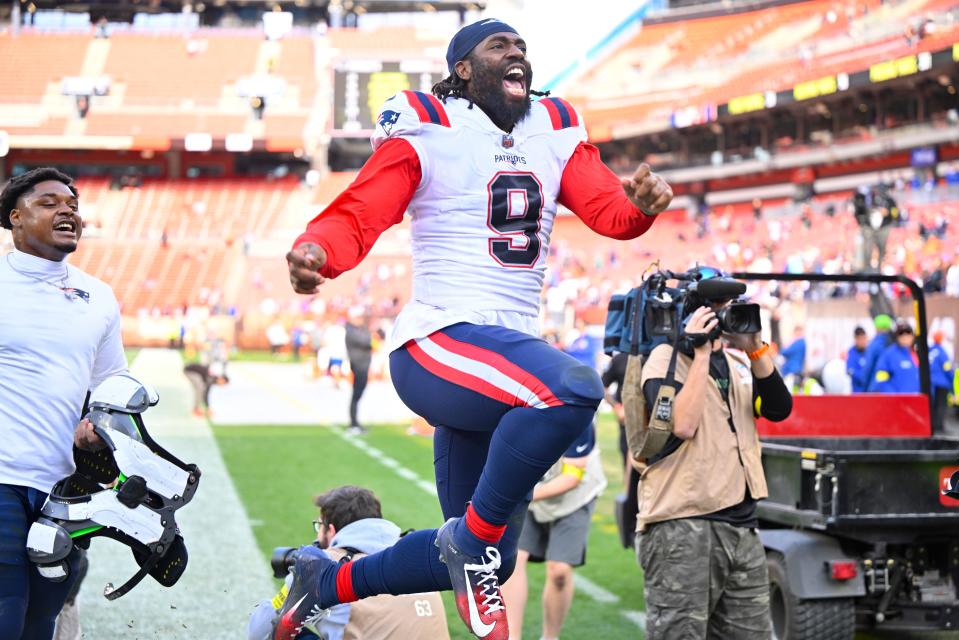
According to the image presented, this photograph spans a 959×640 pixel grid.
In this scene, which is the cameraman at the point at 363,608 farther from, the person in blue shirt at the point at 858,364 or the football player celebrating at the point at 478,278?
the person in blue shirt at the point at 858,364

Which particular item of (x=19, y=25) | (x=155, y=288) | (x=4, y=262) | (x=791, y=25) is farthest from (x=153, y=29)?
(x=4, y=262)

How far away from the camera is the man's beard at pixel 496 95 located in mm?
3379

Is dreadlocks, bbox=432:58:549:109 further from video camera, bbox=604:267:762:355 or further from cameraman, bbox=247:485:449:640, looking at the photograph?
cameraman, bbox=247:485:449:640

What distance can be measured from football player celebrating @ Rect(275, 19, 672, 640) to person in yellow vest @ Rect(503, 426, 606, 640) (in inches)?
103

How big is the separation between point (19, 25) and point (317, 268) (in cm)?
5783

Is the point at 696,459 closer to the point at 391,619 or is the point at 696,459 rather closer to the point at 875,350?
the point at 391,619

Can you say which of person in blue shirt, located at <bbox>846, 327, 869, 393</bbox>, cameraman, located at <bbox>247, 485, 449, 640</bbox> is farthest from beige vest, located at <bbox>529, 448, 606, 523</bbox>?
person in blue shirt, located at <bbox>846, 327, 869, 393</bbox>

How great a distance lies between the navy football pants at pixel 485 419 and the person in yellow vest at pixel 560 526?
265cm

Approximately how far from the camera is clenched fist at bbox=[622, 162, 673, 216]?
10.2ft

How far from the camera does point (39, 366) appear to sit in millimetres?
3711

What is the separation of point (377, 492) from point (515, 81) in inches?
312

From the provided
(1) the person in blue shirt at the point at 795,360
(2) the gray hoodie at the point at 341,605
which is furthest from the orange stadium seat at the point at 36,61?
(2) the gray hoodie at the point at 341,605

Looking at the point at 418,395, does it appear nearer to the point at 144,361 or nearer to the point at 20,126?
the point at 144,361

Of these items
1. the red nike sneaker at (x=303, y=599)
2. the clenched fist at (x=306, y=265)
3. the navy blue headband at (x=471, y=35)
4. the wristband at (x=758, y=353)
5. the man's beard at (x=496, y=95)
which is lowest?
the red nike sneaker at (x=303, y=599)
